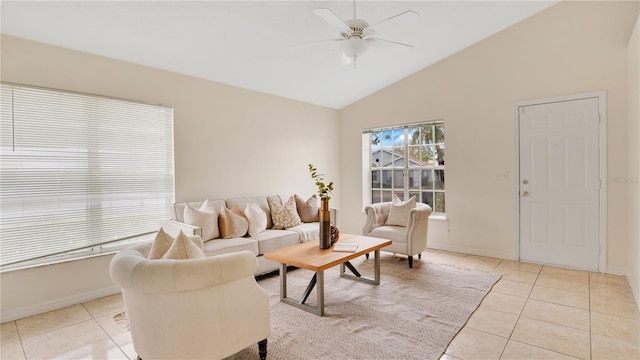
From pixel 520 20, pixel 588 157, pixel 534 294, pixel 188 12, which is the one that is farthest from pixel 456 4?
pixel 534 294

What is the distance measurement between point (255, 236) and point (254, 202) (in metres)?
0.73

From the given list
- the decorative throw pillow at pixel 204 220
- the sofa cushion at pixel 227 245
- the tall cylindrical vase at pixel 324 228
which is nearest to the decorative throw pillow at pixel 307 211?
the sofa cushion at pixel 227 245

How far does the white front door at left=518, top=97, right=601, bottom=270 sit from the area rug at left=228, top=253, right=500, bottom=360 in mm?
1057

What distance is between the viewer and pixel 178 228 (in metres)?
3.36

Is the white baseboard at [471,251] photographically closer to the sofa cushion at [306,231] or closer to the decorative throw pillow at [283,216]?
the sofa cushion at [306,231]

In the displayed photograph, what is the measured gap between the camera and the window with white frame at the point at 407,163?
16.7 ft

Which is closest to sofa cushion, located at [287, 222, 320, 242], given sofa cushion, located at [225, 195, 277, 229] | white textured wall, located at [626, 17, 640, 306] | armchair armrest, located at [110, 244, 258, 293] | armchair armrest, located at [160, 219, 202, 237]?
sofa cushion, located at [225, 195, 277, 229]

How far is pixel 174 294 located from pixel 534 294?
10.8 ft

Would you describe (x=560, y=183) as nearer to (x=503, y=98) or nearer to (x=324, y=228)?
(x=503, y=98)

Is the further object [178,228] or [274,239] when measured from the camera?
[274,239]

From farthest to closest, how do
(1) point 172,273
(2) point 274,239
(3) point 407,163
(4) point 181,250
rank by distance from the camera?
(3) point 407,163, (2) point 274,239, (4) point 181,250, (1) point 172,273

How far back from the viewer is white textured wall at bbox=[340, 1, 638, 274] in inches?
144

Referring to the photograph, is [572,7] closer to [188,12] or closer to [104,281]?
[188,12]

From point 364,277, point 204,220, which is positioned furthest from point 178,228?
point 364,277
